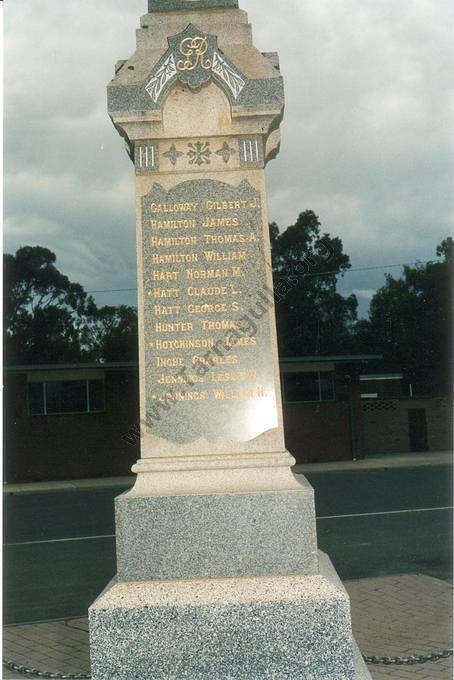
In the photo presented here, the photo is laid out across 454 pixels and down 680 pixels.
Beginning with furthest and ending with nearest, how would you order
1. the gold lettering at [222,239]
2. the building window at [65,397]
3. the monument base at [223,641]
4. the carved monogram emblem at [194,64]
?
1. the building window at [65,397]
2. the carved monogram emblem at [194,64]
3. the gold lettering at [222,239]
4. the monument base at [223,641]

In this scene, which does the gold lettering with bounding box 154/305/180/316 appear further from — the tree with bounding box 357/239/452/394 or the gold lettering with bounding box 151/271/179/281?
the tree with bounding box 357/239/452/394

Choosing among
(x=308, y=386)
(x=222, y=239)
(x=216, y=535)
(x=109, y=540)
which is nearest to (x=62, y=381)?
(x=308, y=386)

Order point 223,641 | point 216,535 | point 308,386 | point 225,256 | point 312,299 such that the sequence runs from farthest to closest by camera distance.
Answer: point 312,299, point 308,386, point 225,256, point 216,535, point 223,641

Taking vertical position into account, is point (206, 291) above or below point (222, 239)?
below

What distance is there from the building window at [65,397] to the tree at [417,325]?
26.3 meters

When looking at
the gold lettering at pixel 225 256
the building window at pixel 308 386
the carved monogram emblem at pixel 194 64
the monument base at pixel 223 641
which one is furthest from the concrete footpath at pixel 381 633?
the building window at pixel 308 386

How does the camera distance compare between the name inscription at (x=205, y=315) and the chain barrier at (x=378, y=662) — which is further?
the chain barrier at (x=378, y=662)

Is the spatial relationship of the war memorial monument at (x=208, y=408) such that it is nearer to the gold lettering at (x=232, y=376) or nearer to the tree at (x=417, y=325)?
the gold lettering at (x=232, y=376)

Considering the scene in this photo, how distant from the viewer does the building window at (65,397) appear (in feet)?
78.3

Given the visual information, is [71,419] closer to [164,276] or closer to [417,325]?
[164,276]

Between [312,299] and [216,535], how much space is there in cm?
4332

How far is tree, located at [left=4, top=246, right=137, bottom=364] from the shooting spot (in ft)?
154

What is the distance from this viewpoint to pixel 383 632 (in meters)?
6.12

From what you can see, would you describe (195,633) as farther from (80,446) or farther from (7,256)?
(7,256)
